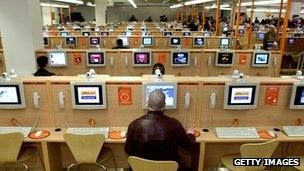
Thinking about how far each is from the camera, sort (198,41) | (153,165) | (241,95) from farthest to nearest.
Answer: (198,41), (241,95), (153,165)

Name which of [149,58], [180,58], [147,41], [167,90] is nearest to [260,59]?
[180,58]

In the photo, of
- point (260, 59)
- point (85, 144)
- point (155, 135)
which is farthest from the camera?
point (260, 59)

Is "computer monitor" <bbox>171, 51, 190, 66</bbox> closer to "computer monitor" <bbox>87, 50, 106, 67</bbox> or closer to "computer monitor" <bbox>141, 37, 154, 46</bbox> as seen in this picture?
"computer monitor" <bbox>87, 50, 106, 67</bbox>

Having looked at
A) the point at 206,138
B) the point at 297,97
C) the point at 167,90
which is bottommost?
the point at 206,138

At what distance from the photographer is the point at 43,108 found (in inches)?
134

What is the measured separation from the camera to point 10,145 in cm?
292

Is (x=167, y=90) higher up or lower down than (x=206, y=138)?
higher up

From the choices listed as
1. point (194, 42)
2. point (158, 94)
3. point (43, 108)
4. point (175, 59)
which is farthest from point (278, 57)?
point (43, 108)

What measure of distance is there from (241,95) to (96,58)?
13.4 ft

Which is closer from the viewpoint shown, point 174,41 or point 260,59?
point 260,59

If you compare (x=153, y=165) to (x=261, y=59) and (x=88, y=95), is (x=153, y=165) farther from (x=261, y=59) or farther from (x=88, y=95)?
(x=261, y=59)

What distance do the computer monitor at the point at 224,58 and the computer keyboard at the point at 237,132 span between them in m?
3.44

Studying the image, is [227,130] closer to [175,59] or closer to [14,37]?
[175,59]

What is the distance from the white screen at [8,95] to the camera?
321 centimetres
